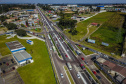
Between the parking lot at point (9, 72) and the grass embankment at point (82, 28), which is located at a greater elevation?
the grass embankment at point (82, 28)

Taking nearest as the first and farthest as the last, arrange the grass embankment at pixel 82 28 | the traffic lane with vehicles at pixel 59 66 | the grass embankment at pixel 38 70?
1. the traffic lane with vehicles at pixel 59 66
2. the grass embankment at pixel 38 70
3. the grass embankment at pixel 82 28

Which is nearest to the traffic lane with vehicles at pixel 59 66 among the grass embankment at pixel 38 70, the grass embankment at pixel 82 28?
the grass embankment at pixel 38 70

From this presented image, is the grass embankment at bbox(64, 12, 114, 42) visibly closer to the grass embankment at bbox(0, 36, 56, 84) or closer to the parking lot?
the grass embankment at bbox(0, 36, 56, 84)

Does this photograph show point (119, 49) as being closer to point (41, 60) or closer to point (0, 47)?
point (41, 60)

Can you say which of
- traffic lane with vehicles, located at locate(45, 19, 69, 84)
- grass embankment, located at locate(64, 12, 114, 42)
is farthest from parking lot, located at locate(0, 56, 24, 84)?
grass embankment, located at locate(64, 12, 114, 42)

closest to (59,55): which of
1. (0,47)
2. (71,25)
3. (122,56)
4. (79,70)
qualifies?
(79,70)

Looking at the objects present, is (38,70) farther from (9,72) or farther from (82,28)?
(82,28)

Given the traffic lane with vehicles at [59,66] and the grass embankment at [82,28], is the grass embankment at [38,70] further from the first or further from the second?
the grass embankment at [82,28]

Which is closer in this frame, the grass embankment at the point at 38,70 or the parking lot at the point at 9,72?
the parking lot at the point at 9,72

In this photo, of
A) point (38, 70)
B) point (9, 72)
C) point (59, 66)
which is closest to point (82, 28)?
point (59, 66)
